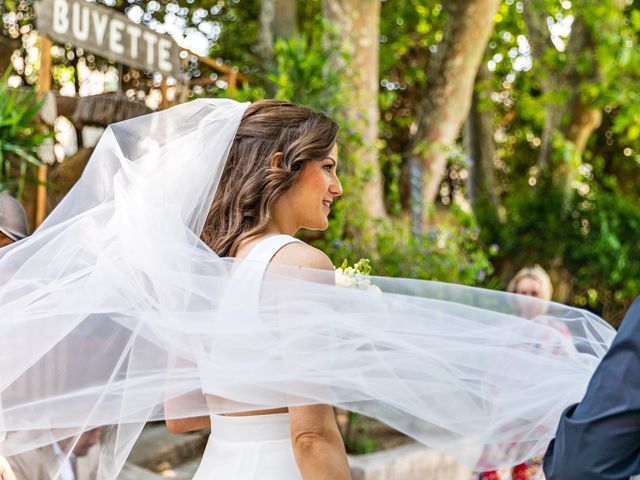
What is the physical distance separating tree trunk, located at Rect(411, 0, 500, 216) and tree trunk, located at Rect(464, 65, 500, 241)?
399 cm

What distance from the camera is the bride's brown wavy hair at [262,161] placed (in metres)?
2.03

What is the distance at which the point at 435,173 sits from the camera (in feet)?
24.7

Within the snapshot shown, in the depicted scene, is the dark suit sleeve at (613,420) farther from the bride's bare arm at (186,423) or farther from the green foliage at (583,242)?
the green foliage at (583,242)

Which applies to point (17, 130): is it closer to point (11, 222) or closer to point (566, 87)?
point (11, 222)

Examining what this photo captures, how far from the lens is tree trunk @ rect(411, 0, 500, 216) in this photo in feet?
24.6

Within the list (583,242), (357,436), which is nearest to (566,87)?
(583,242)

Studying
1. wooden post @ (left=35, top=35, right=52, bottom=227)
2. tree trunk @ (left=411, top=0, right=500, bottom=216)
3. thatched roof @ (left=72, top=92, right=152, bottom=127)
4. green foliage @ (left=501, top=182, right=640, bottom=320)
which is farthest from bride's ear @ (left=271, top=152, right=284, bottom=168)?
green foliage @ (left=501, top=182, right=640, bottom=320)

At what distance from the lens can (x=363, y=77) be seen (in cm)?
688

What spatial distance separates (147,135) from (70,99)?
4217 mm

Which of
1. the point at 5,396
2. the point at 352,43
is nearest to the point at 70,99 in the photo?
the point at 352,43

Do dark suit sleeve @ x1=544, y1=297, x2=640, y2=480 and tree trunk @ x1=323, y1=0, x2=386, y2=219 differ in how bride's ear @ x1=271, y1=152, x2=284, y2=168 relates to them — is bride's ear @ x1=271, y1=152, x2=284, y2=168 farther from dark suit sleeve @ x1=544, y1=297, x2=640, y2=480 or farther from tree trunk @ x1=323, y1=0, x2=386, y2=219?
tree trunk @ x1=323, y1=0, x2=386, y2=219

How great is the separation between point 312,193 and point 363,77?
4.98 meters

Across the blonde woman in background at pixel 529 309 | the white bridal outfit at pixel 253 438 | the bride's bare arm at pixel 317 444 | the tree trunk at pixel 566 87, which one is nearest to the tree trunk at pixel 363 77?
the blonde woman in background at pixel 529 309

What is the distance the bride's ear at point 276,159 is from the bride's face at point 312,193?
0.22 ft
